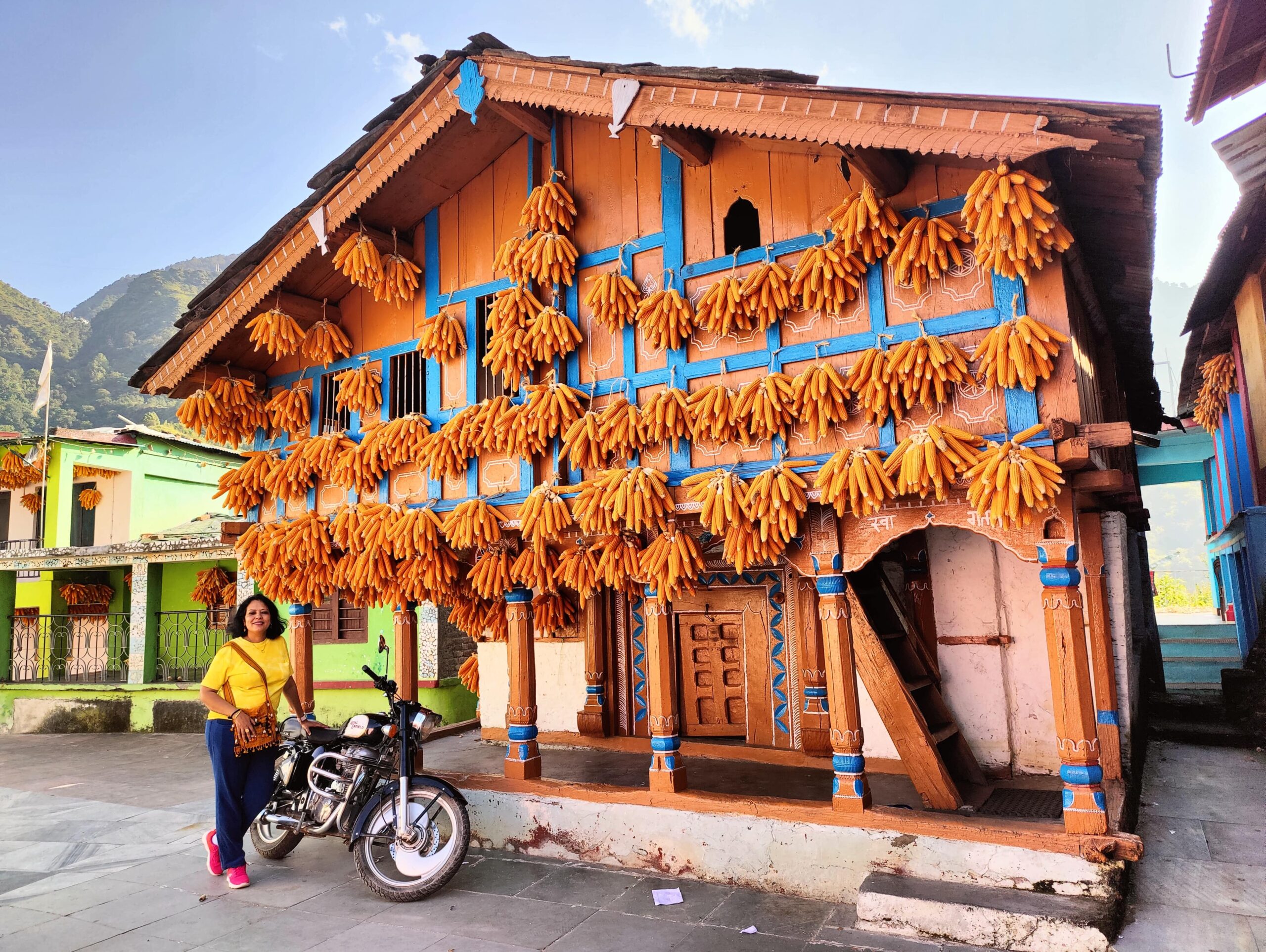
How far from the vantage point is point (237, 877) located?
6.48 m

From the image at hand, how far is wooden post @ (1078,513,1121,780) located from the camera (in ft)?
23.3

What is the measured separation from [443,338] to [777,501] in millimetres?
3952

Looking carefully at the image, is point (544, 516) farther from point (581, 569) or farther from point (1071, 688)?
point (1071, 688)

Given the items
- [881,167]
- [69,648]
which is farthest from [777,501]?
[69,648]

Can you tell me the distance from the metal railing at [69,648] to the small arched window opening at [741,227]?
16961 millimetres

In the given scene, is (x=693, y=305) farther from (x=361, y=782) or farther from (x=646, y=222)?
(x=361, y=782)

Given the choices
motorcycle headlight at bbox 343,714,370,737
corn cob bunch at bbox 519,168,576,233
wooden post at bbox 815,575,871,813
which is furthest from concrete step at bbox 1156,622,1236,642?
motorcycle headlight at bbox 343,714,370,737

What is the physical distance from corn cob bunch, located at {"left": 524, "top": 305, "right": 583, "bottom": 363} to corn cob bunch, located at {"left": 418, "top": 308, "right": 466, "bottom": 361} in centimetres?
107

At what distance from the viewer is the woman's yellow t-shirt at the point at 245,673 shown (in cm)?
636

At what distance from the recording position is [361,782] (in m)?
6.49

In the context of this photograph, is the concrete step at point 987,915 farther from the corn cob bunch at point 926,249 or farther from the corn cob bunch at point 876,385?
the corn cob bunch at point 926,249

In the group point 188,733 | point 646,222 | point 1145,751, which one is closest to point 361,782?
point 646,222

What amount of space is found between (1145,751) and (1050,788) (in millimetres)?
2987

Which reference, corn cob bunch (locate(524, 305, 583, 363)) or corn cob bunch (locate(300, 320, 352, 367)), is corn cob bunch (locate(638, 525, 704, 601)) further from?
corn cob bunch (locate(300, 320, 352, 367))
